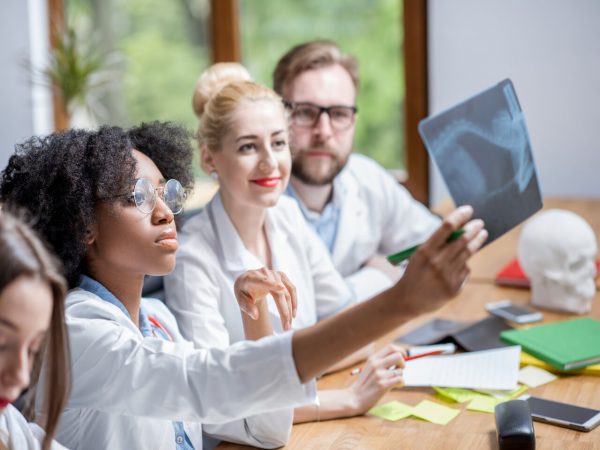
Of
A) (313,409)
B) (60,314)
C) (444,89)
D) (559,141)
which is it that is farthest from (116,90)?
(60,314)

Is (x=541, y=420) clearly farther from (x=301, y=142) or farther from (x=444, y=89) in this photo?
(x=444, y=89)

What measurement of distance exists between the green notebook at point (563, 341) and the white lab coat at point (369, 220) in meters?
0.52

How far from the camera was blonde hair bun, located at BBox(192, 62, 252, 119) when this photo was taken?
1.95 metres

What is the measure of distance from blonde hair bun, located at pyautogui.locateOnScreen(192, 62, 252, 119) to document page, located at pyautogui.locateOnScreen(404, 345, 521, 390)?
77cm

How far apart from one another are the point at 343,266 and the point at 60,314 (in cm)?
158

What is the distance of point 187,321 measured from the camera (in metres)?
1.71

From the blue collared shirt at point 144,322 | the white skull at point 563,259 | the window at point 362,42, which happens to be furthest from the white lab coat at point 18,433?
the window at point 362,42

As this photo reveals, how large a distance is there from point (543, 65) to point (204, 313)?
8.70 ft

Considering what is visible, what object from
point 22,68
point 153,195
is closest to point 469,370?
point 153,195

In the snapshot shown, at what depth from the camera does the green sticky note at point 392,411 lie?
1646 mm

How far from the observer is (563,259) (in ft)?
7.25

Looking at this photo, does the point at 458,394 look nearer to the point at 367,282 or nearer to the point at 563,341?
the point at 563,341

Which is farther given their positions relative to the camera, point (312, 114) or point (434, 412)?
point (312, 114)

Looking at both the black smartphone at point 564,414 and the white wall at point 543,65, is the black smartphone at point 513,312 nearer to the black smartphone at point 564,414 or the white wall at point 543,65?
the black smartphone at point 564,414
